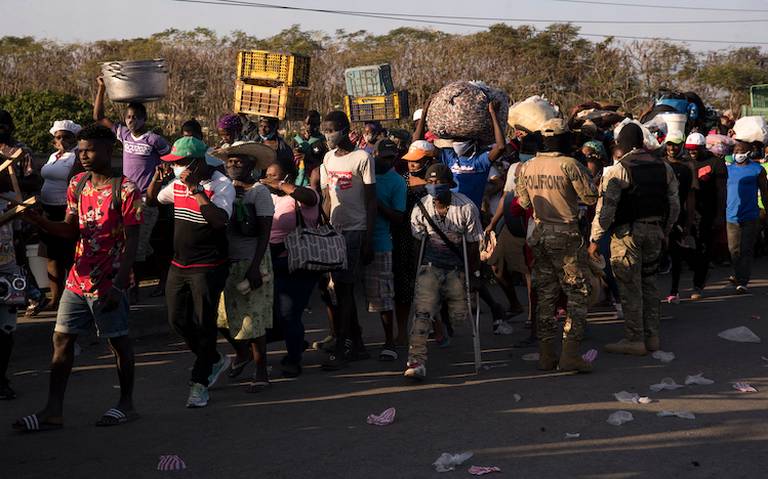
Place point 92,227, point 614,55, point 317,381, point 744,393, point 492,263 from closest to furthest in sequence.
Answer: point 92,227, point 744,393, point 317,381, point 492,263, point 614,55

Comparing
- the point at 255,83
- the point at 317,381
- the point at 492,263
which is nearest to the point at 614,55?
the point at 255,83

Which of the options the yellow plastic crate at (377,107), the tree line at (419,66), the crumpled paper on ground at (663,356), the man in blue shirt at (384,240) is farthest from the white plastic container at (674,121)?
the tree line at (419,66)

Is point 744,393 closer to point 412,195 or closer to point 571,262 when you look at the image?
point 571,262

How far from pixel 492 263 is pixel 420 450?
4.64 m

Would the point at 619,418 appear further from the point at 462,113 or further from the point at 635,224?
the point at 462,113

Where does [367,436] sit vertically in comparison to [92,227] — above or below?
below

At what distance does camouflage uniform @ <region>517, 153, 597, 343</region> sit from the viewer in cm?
854

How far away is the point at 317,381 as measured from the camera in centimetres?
840

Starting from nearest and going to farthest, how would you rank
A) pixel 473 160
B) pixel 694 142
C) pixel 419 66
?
pixel 473 160 → pixel 694 142 → pixel 419 66

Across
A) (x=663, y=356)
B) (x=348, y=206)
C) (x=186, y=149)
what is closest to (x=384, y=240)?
(x=348, y=206)

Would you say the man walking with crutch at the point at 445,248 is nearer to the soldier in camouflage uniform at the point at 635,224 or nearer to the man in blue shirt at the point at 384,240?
the man in blue shirt at the point at 384,240

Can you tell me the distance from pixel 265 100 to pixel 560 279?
21.0ft

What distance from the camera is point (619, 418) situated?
6.84 m

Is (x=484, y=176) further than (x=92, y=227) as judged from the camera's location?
Yes
